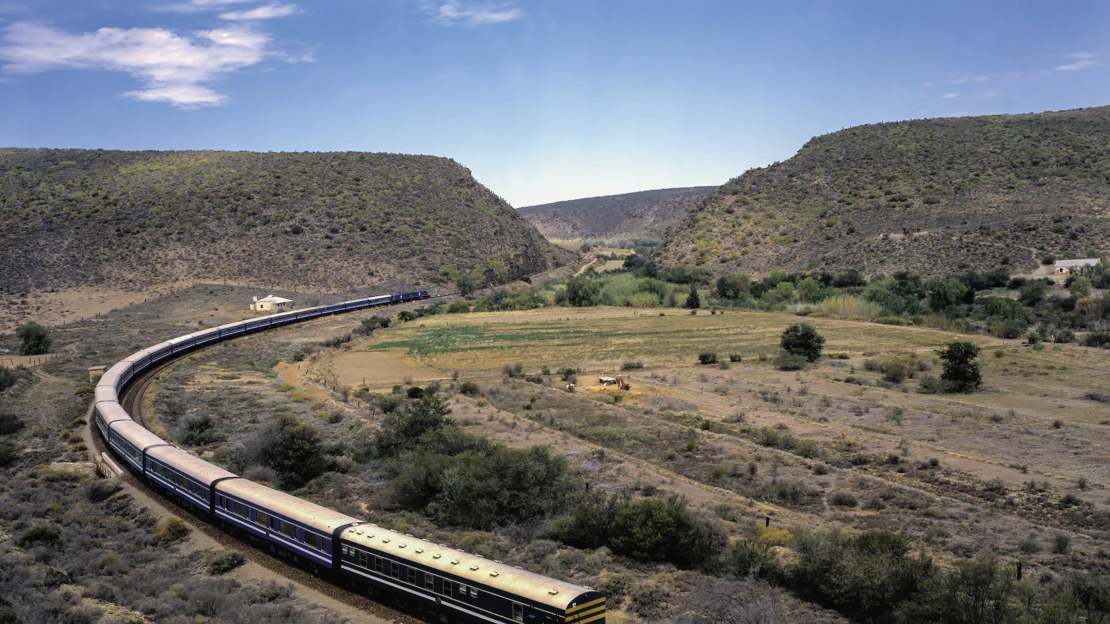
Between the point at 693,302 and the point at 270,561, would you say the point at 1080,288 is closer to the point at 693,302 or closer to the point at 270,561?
the point at 693,302

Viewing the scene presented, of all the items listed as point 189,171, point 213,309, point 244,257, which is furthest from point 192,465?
point 189,171

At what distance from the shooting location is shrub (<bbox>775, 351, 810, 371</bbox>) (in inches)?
1982

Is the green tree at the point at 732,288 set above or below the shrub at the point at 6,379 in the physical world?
above

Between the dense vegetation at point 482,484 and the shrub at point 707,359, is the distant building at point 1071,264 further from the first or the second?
the dense vegetation at point 482,484

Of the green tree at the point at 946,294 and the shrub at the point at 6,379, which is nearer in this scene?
the shrub at the point at 6,379

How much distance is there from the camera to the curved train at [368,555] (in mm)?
15242

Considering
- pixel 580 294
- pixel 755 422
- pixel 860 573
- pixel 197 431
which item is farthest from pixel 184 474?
pixel 580 294

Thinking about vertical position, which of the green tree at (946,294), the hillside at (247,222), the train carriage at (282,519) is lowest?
the train carriage at (282,519)

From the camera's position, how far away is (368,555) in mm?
18000

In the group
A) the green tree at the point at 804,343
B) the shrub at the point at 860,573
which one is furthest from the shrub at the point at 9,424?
the green tree at the point at 804,343

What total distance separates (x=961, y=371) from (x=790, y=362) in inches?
393

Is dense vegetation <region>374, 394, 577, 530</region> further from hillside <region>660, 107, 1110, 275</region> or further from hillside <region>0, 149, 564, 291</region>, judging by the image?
hillside <region>0, 149, 564, 291</region>

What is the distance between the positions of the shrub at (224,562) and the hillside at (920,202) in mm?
83369

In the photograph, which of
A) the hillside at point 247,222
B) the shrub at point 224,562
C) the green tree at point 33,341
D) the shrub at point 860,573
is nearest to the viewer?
the shrub at point 860,573
